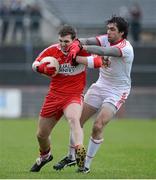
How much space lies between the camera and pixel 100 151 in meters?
16.2

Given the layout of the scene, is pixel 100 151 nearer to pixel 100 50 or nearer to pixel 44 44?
pixel 100 50

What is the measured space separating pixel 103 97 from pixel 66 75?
798mm

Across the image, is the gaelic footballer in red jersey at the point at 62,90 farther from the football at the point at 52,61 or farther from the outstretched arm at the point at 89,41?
the outstretched arm at the point at 89,41

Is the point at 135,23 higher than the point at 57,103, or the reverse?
the point at 57,103

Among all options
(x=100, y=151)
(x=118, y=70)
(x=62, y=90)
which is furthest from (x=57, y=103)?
→ (x=100, y=151)

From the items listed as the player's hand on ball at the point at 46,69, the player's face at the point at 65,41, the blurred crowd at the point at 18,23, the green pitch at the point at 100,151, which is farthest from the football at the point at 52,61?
the blurred crowd at the point at 18,23

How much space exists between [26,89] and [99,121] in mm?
16579

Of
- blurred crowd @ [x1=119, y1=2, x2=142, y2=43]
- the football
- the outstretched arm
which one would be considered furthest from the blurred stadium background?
the football

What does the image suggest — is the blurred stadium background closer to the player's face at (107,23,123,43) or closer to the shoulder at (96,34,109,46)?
the shoulder at (96,34,109,46)

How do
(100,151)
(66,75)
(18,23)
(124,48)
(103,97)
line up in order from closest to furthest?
(66,75), (124,48), (103,97), (100,151), (18,23)

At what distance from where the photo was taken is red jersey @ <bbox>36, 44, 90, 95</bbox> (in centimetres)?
1126

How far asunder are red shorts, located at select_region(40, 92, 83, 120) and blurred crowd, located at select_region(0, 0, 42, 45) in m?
17.9

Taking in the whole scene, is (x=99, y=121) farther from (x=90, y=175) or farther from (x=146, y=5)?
(x=146, y=5)

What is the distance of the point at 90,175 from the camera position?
10.9 meters
